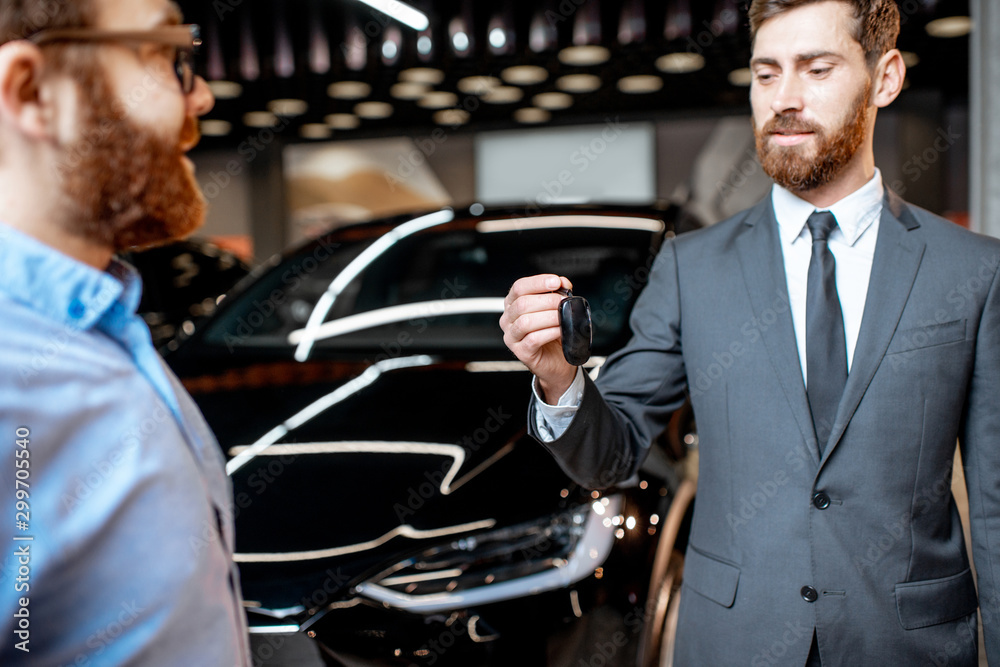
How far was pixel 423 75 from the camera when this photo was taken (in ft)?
25.6

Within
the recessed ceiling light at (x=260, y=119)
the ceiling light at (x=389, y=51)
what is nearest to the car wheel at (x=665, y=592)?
the ceiling light at (x=389, y=51)

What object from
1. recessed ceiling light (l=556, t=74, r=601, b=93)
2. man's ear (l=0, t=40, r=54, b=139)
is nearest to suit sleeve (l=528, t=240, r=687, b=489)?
man's ear (l=0, t=40, r=54, b=139)

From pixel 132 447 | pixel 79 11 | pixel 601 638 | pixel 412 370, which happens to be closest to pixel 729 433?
pixel 601 638

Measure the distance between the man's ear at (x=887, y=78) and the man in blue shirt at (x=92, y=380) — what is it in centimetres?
105

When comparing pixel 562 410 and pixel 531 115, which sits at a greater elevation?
pixel 531 115

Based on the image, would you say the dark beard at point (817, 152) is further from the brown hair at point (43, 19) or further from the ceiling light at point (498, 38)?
the ceiling light at point (498, 38)

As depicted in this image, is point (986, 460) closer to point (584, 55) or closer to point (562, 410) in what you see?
point (562, 410)

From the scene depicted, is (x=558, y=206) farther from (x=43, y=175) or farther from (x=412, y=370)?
(x=43, y=175)

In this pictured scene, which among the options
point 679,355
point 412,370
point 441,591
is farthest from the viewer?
point 412,370

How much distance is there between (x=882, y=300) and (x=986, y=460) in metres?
0.29

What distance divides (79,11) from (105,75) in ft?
0.18

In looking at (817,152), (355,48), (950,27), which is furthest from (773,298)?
(950,27)

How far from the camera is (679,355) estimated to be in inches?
52.9

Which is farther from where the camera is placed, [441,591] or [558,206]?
[558,206]
